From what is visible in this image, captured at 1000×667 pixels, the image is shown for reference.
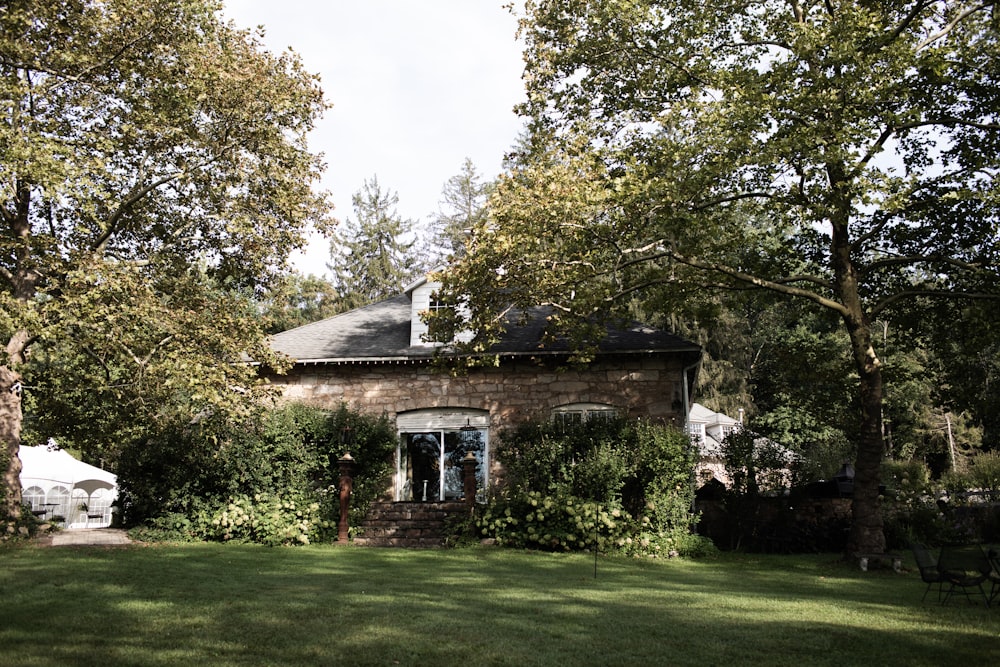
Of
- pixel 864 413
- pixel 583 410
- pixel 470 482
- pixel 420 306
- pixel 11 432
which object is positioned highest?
pixel 420 306

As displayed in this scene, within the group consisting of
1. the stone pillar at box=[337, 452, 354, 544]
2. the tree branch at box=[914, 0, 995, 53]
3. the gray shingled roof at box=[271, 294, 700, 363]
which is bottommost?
the stone pillar at box=[337, 452, 354, 544]

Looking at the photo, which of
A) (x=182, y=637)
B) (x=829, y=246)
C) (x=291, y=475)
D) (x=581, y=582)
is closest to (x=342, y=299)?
(x=291, y=475)

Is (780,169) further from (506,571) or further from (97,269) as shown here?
→ (97,269)

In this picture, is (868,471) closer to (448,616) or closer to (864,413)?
(864,413)

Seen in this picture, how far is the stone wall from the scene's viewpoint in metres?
17.0

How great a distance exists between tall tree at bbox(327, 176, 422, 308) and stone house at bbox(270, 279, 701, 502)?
74.6 feet

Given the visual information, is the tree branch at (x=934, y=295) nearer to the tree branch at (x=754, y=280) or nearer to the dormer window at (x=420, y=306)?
the tree branch at (x=754, y=280)

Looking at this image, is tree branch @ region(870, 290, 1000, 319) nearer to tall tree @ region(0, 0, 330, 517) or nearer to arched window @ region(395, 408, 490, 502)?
arched window @ region(395, 408, 490, 502)

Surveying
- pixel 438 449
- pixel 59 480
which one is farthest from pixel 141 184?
pixel 59 480

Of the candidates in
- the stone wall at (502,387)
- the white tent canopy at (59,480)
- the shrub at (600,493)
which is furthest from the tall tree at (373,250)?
the shrub at (600,493)

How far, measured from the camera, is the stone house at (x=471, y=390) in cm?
1698

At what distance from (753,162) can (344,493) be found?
986 cm

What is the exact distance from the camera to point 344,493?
50.9 feet

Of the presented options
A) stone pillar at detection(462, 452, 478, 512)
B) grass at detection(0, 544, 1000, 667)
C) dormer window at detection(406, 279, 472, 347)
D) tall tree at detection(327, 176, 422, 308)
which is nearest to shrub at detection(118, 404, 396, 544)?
stone pillar at detection(462, 452, 478, 512)
